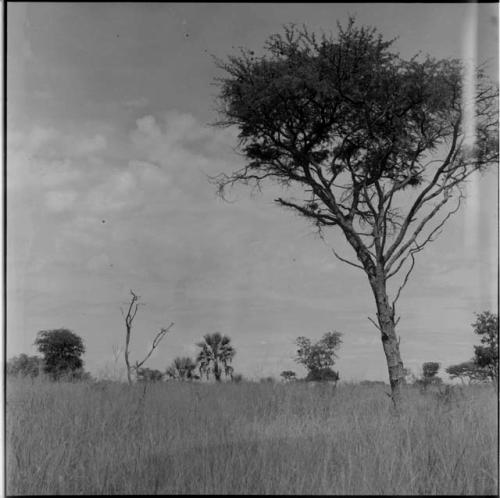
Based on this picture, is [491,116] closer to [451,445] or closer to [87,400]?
[451,445]

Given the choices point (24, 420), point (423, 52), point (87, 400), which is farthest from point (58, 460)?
point (423, 52)

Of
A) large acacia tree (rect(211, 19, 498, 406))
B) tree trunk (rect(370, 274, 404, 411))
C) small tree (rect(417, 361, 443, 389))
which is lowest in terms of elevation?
small tree (rect(417, 361, 443, 389))

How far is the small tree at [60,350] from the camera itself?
5216 millimetres

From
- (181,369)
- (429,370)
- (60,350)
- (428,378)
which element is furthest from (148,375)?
(428,378)

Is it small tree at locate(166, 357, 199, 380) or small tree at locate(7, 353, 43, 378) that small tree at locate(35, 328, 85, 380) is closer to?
small tree at locate(7, 353, 43, 378)

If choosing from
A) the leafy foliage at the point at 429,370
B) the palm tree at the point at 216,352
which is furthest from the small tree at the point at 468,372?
the palm tree at the point at 216,352

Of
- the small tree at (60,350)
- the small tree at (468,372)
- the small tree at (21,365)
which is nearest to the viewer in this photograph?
the small tree at (21,365)

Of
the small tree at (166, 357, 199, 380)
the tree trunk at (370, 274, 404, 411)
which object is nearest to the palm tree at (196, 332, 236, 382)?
the small tree at (166, 357, 199, 380)

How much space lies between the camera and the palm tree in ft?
19.4

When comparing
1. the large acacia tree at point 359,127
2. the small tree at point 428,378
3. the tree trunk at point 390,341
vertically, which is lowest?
the small tree at point 428,378

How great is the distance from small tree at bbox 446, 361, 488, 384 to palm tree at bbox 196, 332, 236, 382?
2520 millimetres

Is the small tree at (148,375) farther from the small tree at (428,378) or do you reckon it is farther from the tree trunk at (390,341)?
the small tree at (428,378)

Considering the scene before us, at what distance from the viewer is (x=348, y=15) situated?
19.0 ft

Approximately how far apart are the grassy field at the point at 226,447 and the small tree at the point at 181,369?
107 centimetres
